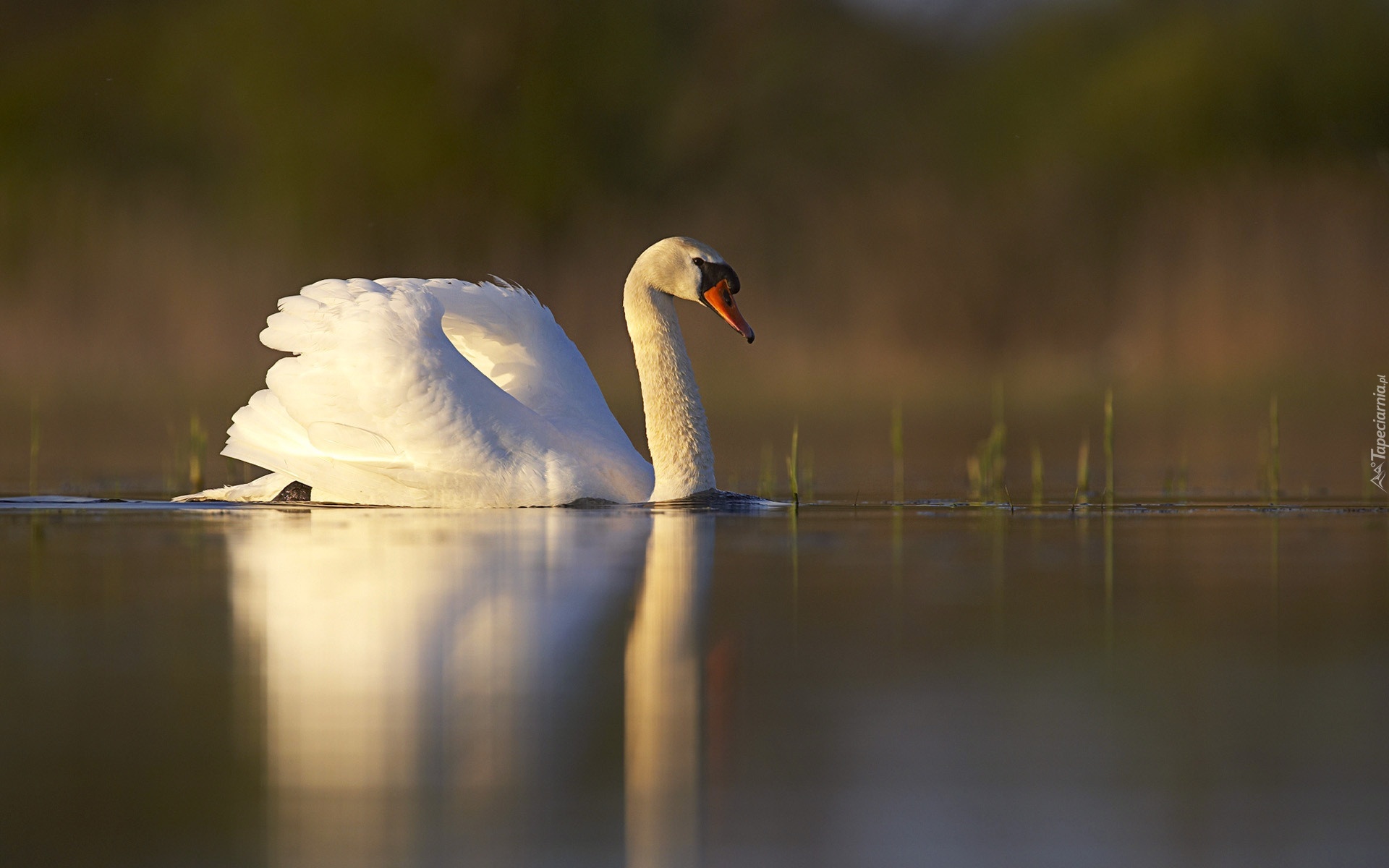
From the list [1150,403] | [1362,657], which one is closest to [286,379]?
[1362,657]

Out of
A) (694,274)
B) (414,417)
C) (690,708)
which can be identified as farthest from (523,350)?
(690,708)

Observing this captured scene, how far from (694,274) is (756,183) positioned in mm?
62978

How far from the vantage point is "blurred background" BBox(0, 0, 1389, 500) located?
46219mm

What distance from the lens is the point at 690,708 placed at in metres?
3.96

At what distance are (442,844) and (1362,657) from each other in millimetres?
2547

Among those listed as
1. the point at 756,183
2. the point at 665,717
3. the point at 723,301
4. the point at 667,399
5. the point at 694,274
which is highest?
the point at 756,183

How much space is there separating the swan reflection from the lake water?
0.01 metres

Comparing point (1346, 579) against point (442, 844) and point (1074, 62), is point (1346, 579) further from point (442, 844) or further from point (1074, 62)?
point (1074, 62)

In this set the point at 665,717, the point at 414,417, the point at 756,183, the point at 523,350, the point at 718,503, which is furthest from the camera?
the point at 756,183

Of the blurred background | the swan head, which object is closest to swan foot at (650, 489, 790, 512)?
the swan head

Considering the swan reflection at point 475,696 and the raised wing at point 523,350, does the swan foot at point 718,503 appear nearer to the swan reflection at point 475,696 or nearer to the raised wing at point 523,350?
the raised wing at point 523,350

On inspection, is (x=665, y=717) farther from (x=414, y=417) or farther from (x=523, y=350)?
(x=523, y=350)

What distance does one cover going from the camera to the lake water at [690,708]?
3068 mm

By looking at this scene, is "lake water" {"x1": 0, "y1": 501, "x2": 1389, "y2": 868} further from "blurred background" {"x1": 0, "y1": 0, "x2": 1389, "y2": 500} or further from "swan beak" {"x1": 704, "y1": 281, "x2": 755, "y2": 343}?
"blurred background" {"x1": 0, "y1": 0, "x2": 1389, "y2": 500}
